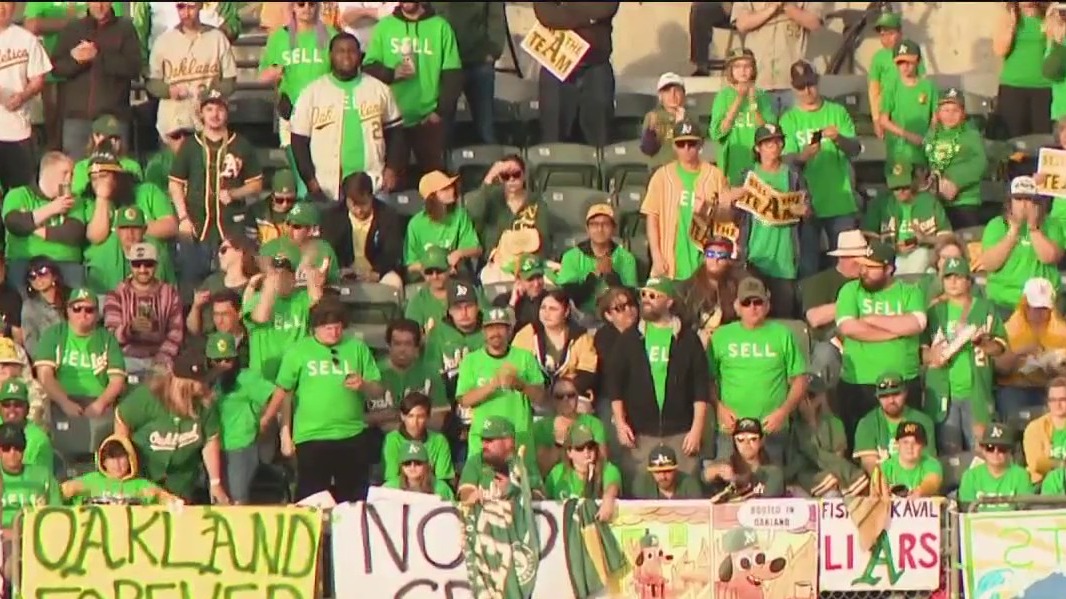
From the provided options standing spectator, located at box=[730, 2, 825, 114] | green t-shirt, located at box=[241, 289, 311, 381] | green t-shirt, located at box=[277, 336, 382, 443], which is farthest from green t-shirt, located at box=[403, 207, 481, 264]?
standing spectator, located at box=[730, 2, 825, 114]

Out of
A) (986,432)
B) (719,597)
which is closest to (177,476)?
(719,597)

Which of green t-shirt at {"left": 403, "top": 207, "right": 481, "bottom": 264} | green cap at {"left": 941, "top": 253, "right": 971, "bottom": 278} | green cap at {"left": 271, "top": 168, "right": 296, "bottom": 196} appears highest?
green cap at {"left": 271, "top": 168, "right": 296, "bottom": 196}

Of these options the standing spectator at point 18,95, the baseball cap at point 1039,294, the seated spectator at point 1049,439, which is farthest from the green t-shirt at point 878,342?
the standing spectator at point 18,95

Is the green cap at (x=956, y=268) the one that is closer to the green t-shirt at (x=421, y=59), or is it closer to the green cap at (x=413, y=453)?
the green t-shirt at (x=421, y=59)

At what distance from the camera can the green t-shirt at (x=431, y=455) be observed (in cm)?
1888

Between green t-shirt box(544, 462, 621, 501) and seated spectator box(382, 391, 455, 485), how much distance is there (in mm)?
625

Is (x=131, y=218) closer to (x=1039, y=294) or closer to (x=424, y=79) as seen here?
(x=424, y=79)

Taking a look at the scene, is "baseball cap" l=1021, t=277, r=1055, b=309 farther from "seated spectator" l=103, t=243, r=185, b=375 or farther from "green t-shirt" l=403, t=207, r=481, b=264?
"seated spectator" l=103, t=243, r=185, b=375

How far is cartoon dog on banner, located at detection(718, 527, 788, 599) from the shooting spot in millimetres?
17969

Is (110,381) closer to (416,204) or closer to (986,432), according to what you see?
(416,204)

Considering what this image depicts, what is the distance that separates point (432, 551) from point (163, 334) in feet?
9.57

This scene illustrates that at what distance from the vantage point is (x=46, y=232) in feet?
68.1

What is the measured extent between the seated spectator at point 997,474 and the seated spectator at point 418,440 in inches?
116

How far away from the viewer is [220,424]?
63.0 feet
